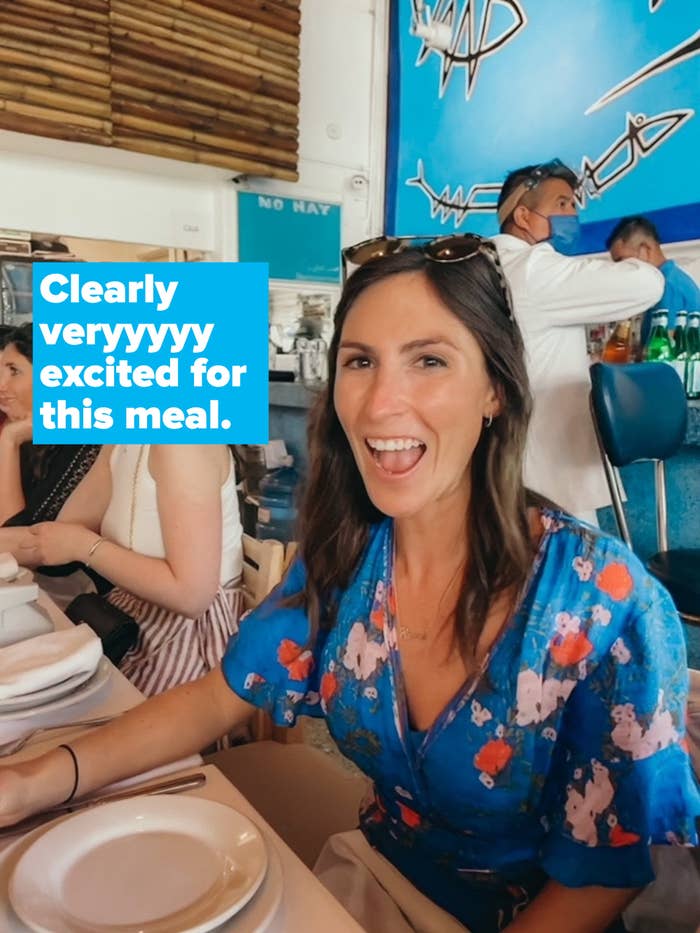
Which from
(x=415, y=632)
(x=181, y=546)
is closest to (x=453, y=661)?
(x=415, y=632)

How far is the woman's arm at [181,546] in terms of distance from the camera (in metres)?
1.47

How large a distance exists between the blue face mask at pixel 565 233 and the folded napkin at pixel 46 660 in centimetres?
202

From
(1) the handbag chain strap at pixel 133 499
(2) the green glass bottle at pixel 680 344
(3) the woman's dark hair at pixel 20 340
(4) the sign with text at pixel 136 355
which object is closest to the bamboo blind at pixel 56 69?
(4) the sign with text at pixel 136 355

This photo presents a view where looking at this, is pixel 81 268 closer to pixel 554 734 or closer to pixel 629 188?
pixel 629 188

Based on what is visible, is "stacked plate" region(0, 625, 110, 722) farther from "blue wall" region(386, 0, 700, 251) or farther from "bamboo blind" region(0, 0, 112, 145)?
"blue wall" region(386, 0, 700, 251)

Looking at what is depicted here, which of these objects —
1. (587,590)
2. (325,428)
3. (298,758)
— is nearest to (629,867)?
(587,590)

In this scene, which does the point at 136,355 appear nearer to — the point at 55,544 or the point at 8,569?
the point at 55,544

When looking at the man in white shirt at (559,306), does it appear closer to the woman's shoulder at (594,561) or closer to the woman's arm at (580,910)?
the woman's shoulder at (594,561)

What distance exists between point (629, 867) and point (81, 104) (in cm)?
253

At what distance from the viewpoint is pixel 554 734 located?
82 centimetres

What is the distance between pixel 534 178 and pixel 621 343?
0.65m

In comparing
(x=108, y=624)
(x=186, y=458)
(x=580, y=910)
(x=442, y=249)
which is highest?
(x=442, y=249)

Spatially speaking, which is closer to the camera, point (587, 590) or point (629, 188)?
point (587, 590)

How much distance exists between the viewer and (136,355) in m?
2.33
